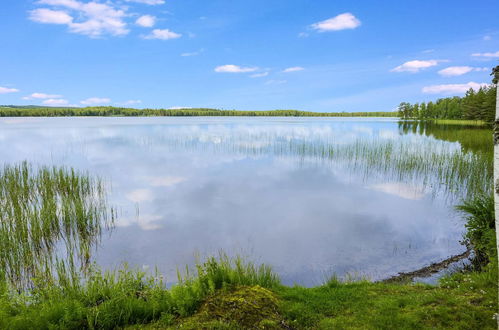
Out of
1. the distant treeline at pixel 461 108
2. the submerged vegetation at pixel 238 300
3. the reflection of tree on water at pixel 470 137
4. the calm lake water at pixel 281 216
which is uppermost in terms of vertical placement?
the distant treeline at pixel 461 108

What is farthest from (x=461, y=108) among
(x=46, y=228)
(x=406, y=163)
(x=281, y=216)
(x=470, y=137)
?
(x=46, y=228)

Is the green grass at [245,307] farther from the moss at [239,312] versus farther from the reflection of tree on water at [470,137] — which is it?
the reflection of tree on water at [470,137]

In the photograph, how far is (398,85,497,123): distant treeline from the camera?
57.6m

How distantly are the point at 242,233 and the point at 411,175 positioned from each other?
12853 millimetres

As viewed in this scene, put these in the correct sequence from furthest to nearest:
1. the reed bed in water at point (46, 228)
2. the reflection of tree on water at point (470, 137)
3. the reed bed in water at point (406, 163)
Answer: the reflection of tree on water at point (470, 137)
the reed bed in water at point (406, 163)
the reed bed in water at point (46, 228)

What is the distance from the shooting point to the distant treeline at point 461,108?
5757 centimetres

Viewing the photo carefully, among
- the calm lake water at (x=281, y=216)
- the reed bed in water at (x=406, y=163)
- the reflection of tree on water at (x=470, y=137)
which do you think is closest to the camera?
the calm lake water at (x=281, y=216)

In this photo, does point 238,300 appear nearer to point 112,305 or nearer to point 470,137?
point 112,305

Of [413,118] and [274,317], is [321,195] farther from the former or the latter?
[413,118]

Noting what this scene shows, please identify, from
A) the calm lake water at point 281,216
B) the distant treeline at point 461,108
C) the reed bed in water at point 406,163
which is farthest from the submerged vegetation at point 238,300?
the distant treeline at point 461,108

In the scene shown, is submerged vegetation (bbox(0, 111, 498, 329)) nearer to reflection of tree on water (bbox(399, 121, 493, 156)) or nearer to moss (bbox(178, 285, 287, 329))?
moss (bbox(178, 285, 287, 329))

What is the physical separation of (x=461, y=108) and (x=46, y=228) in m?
114

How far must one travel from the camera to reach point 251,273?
210 inches

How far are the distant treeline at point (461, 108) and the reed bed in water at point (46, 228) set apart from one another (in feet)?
196
